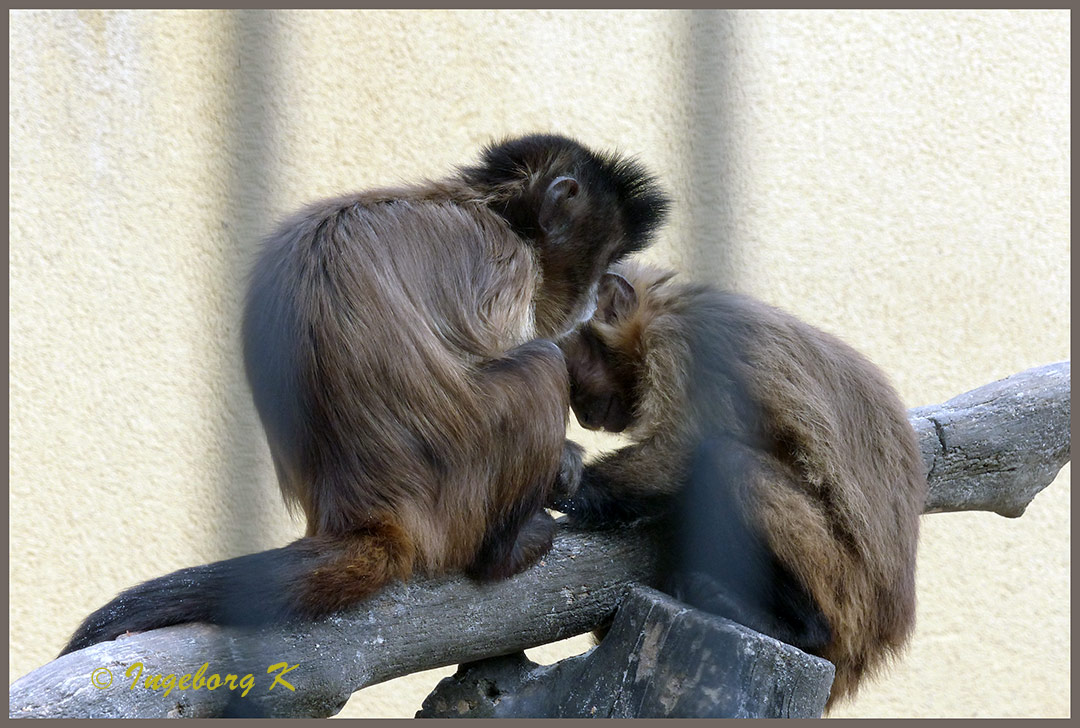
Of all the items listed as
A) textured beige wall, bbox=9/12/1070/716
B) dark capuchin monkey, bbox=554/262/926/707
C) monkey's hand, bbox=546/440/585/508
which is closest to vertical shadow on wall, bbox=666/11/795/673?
dark capuchin monkey, bbox=554/262/926/707

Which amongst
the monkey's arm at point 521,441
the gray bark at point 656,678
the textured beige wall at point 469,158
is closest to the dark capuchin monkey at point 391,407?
the monkey's arm at point 521,441

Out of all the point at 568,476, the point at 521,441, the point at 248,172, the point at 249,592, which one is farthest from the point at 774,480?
the point at 248,172

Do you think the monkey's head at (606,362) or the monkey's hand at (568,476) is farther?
the monkey's head at (606,362)

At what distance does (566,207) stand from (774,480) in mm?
799

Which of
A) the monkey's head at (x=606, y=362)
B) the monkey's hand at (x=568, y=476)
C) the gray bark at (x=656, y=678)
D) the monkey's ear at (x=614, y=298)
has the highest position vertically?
the monkey's ear at (x=614, y=298)

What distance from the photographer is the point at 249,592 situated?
194 centimetres

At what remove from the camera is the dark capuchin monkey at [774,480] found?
2.28 meters

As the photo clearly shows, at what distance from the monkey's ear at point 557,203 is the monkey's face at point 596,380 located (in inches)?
12.2

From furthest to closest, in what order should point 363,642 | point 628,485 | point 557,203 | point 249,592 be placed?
1. point 557,203
2. point 628,485
3. point 363,642
4. point 249,592

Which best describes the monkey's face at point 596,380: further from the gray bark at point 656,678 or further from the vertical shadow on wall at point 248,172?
the vertical shadow on wall at point 248,172

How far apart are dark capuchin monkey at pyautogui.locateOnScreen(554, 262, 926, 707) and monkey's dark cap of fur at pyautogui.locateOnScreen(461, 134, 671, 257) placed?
276mm

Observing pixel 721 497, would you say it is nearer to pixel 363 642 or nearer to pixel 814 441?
pixel 814 441

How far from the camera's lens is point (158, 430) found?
3967 millimetres

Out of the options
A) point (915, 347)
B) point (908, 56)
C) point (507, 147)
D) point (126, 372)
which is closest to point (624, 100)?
point (908, 56)
